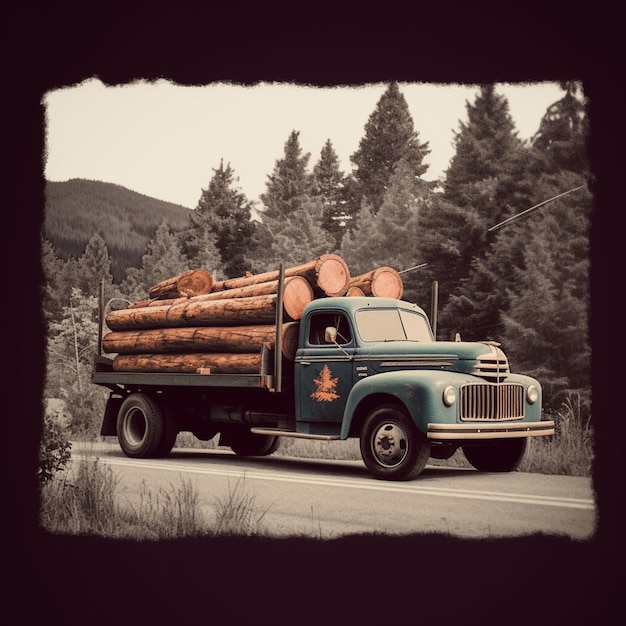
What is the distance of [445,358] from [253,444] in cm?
437

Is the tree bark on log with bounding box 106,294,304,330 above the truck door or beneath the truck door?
above

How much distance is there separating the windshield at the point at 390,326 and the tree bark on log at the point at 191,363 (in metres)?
1.40

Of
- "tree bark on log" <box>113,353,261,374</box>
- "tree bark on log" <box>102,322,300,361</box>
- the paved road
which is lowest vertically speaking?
the paved road

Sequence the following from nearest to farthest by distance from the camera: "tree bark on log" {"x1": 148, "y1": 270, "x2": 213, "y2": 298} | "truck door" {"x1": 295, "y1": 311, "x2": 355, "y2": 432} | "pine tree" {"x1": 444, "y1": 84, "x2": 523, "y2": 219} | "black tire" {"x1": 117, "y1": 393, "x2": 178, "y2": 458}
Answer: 1. "truck door" {"x1": 295, "y1": 311, "x2": 355, "y2": 432}
2. "black tire" {"x1": 117, "y1": 393, "x2": 178, "y2": 458}
3. "tree bark on log" {"x1": 148, "y1": 270, "x2": 213, "y2": 298}
4. "pine tree" {"x1": 444, "y1": 84, "x2": 523, "y2": 219}

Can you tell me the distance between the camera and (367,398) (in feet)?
31.9

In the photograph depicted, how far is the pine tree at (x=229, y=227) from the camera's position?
11570mm

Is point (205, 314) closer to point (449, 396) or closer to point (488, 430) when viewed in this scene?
point (449, 396)

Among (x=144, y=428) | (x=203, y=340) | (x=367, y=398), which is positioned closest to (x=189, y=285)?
(x=203, y=340)

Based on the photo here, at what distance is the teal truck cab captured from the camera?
9180 mm

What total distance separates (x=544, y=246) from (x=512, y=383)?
Result: 525cm

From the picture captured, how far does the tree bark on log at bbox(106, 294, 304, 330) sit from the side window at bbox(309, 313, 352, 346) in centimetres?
33

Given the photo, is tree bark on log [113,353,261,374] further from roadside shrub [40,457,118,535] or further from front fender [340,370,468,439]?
roadside shrub [40,457,118,535]

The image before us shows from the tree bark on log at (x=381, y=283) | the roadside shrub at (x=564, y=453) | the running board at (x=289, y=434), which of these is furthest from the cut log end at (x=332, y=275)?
the roadside shrub at (x=564, y=453)

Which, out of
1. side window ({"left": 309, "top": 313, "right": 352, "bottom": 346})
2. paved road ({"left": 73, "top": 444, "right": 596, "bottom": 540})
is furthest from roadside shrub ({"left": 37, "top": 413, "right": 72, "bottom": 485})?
side window ({"left": 309, "top": 313, "right": 352, "bottom": 346})
